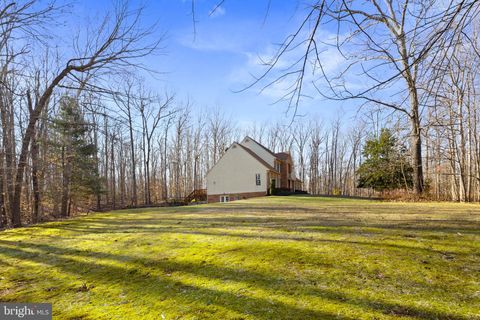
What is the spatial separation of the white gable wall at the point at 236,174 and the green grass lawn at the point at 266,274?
20631 millimetres

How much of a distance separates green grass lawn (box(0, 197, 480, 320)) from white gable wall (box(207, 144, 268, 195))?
20631 mm

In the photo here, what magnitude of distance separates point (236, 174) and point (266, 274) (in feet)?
77.6

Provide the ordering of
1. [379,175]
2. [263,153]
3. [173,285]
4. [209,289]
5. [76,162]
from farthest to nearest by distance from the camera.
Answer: [263,153], [379,175], [76,162], [173,285], [209,289]

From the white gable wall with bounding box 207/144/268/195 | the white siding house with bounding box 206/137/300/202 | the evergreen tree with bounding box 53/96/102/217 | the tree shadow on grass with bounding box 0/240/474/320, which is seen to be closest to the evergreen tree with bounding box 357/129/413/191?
the white siding house with bounding box 206/137/300/202

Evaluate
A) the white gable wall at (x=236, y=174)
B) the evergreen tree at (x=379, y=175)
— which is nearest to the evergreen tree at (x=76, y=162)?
the white gable wall at (x=236, y=174)

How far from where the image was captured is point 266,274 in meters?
3.10

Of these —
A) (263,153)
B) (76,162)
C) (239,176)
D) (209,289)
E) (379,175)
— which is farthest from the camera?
(263,153)

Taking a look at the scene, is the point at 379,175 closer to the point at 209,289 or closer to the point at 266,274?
the point at 266,274

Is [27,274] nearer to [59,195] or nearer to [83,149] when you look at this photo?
[59,195]

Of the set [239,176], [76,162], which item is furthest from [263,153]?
[76,162]

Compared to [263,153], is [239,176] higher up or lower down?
lower down

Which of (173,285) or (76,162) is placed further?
(76,162)

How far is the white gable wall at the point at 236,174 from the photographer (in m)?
26.1

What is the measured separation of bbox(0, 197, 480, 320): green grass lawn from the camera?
92.6 inches
